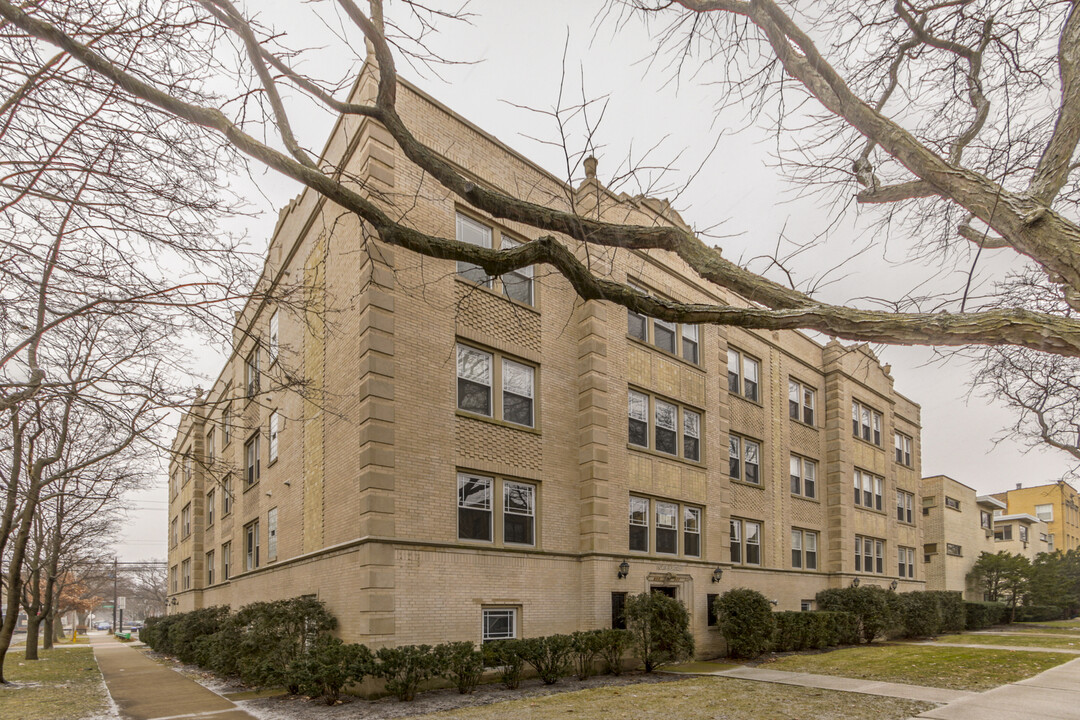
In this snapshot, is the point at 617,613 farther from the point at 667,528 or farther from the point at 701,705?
the point at 701,705

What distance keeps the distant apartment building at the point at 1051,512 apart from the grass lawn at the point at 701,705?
79.1 metres

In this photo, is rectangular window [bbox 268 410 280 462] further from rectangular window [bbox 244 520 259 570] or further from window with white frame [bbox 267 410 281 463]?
rectangular window [bbox 244 520 259 570]

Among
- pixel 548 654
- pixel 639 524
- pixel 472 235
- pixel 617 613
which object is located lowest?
pixel 548 654

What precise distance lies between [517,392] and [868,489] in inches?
859

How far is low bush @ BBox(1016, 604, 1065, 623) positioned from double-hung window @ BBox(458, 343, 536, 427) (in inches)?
1708

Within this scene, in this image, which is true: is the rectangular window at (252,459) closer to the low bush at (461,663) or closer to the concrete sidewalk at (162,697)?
the concrete sidewalk at (162,697)

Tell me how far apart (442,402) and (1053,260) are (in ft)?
36.7

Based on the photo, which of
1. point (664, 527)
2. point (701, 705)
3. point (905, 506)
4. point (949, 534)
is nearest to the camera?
point (701, 705)

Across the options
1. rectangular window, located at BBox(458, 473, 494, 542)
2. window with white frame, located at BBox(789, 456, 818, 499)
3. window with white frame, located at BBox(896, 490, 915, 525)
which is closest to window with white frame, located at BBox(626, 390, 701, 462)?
rectangular window, located at BBox(458, 473, 494, 542)

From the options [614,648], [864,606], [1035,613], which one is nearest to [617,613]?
[614,648]

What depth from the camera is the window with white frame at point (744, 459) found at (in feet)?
79.3

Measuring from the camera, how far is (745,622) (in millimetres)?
20188

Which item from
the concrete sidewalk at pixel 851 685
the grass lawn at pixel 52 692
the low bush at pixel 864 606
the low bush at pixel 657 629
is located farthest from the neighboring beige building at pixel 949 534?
the grass lawn at pixel 52 692

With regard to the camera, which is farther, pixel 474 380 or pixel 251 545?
pixel 251 545
